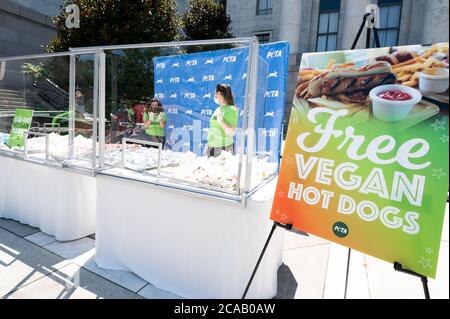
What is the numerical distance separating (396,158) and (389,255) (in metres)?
0.54

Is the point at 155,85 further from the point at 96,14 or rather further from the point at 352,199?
the point at 96,14

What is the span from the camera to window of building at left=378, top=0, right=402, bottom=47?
667 inches

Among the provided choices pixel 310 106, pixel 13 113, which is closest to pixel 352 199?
pixel 310 106

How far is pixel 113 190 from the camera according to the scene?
9.70ft

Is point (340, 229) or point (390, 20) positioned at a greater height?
point (390, 20)

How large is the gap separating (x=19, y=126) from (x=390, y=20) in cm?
1898

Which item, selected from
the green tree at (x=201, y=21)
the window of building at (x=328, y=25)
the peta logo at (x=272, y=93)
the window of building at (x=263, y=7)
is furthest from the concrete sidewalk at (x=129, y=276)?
the window of building at (x=263, y=7)

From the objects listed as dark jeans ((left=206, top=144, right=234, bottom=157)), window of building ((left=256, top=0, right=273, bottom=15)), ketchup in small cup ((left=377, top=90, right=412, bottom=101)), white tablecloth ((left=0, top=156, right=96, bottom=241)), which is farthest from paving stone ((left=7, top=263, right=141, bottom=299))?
window of building ((left=256, top=0, right=273, bottom=15))

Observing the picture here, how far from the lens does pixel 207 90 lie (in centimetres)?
318

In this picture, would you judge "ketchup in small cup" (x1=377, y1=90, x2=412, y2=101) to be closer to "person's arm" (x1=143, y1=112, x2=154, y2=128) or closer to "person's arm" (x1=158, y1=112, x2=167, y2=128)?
"person's arm" (x1=158, y1=112, x2=167, y2=128)

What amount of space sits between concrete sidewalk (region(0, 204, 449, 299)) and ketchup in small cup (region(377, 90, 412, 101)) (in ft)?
4.48

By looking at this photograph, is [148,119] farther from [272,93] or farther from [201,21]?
[201,21]

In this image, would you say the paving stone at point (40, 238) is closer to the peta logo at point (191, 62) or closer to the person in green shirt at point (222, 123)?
the person in green shirt at point (222, 123)

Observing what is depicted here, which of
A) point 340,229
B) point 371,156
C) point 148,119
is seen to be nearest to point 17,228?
point 148,119
